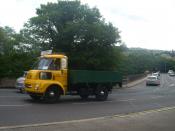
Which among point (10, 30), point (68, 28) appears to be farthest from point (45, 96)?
point (10, 30)

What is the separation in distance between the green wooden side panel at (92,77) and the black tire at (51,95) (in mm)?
1415

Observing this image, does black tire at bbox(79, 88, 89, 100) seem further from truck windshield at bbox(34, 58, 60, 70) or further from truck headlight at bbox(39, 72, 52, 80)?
truck headlight at bbox(39, 72, 52, 80)

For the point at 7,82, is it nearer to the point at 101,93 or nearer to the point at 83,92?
the point at 101,93

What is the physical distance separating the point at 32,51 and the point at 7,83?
24.3ft

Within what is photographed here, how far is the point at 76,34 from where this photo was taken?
46.2 metres

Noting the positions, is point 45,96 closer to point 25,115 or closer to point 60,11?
point 25,115

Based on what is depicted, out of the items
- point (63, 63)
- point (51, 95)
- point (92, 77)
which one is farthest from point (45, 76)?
point (92, 77)

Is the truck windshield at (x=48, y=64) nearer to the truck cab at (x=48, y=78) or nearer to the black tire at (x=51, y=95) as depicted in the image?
the truck cab at (x=48, y=78)

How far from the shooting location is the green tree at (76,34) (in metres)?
45.8

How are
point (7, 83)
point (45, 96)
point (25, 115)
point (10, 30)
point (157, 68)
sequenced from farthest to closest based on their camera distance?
point (157, 68), point (10, 30), point (7, 83), point (45, 96), point (25, 115)

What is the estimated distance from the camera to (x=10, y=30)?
2872 inches

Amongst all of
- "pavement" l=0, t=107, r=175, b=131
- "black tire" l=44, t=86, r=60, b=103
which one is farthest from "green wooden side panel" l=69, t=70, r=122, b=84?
"pavement" l=0, t=107, r=175, b=131

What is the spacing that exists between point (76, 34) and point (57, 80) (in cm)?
2468

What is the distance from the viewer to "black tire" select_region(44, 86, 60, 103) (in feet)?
69.5
